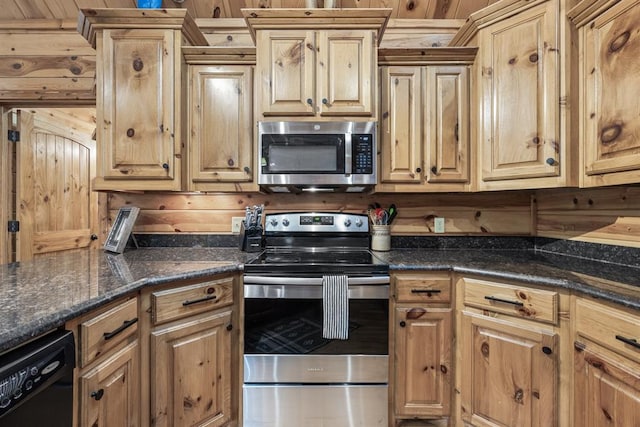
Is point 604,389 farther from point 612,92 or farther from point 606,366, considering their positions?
point 612,92

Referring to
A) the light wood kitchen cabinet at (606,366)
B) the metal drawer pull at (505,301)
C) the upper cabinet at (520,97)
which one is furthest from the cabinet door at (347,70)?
the light wood kitchen cabinet at (606,366)

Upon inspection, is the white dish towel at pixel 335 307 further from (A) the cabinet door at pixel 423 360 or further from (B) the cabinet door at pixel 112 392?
(B) the cabinet door at pixel 112 392

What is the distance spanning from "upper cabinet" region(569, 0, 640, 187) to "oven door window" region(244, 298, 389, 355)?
1.18 meters

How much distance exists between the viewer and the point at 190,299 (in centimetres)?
142

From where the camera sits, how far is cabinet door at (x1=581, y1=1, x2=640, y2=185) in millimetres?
1271

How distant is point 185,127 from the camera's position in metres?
1.90

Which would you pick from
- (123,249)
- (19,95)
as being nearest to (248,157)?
(123,249)

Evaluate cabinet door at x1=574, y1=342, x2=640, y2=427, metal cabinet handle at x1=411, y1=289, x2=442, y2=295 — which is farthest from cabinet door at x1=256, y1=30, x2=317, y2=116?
cabinet door at x1=574, y1=342, x2=640, y2=427

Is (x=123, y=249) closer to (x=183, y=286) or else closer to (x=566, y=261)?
(x=183, y=286)

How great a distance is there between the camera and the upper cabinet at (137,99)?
5.97 ft

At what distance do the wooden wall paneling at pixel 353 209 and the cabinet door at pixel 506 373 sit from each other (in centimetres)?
83

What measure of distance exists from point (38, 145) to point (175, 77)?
5.97 ft

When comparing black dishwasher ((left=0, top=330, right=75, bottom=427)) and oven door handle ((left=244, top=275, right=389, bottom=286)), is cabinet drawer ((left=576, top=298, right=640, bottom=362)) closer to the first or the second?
oven door handle ((left=244, top=275, right=389, bottom=286))

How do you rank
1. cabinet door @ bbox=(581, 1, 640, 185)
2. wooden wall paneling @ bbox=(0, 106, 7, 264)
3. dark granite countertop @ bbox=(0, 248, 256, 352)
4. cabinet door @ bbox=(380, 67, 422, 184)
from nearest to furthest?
dark granite countertop @ bbox=(0, 248, 256, 352)
cabinet door @ bbox=(581, 1, 640, 185)
cabinet door @ bbox=(380, 67, 422, 184)
wooden wall paneling @ bbox=(0, 106, 7, 264)
